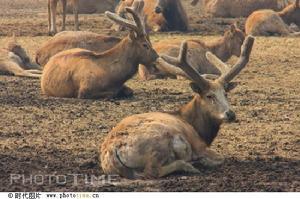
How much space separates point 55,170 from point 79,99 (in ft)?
12.5

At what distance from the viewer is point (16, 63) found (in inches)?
578

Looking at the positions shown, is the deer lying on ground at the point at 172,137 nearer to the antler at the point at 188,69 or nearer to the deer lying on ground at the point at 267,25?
the antler at the point at 188,69

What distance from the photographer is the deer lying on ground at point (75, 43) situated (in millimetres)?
14242

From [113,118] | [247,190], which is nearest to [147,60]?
[113,118]

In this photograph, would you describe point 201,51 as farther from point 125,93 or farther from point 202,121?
point 202,121

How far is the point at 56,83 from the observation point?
1229 centimetres

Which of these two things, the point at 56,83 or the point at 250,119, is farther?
the point at 56,83

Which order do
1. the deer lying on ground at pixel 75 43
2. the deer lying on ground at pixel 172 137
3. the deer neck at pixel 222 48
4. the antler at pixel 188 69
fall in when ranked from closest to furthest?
the deer lying on ground at pixel 172 137 → the antler at pixel 188 69 → the deer lying on ground at pixel 75 43 → the deer neck at pixel 222 48

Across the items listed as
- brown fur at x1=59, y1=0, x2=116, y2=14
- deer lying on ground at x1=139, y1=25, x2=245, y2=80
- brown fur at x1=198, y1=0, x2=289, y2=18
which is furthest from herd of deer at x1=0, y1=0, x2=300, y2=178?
brown fur at x1=59, y1=0, x2=116, y2=14

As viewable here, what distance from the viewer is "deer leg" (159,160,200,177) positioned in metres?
7.82

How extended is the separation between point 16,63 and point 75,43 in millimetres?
895

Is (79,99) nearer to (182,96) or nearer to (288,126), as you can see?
(182,96)

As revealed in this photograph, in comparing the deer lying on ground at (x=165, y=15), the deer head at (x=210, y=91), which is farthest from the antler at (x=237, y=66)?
the deer lying on ground at (x=165, y=15)

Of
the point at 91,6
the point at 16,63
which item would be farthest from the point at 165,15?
the point at 16,63
